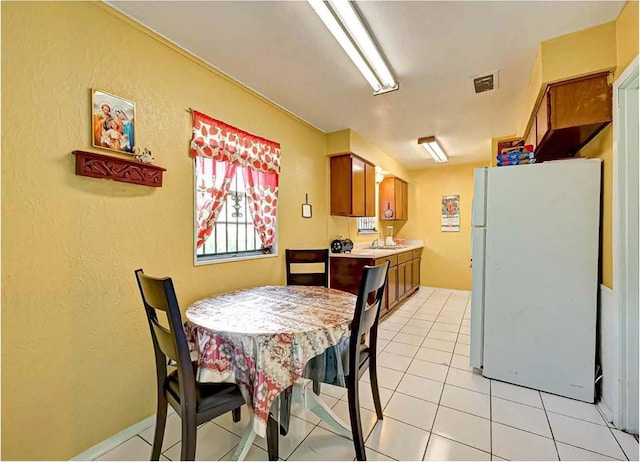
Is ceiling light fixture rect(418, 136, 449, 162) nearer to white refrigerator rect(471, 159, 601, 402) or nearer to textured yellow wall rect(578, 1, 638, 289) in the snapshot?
white refrigerator rect(471, 159, 601, 402)

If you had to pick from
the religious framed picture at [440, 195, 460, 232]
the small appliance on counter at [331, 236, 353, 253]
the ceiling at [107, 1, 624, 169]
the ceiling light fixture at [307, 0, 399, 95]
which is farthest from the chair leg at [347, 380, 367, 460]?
the religious framed picture at [440, 195, 460, 232]

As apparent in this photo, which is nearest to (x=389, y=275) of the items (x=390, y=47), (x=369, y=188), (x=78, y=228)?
(x=369, y=188)

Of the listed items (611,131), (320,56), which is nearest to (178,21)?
(320,56)

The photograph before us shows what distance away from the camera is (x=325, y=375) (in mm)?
1563

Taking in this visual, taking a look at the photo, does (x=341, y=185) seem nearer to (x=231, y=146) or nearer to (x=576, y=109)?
(x=231, y=146)

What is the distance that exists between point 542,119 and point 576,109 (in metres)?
0.24

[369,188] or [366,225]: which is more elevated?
[369,188]

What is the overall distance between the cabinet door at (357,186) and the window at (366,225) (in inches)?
36.7

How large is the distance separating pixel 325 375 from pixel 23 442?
1464 millimetres

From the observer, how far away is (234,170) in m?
2.40

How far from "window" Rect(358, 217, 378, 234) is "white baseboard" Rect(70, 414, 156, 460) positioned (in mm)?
3730

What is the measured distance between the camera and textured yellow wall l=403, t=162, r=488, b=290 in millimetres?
5418

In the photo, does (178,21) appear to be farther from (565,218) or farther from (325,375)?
(565,218)

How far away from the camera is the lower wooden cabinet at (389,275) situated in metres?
3.53
